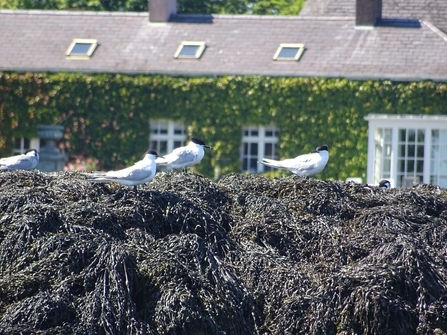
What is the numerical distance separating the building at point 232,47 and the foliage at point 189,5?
629 centimetres

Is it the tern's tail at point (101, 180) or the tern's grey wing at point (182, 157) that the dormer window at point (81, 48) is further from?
the tern's tail at point (101, 180)

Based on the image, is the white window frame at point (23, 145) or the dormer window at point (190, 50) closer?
the dormer window at point (190, 50)

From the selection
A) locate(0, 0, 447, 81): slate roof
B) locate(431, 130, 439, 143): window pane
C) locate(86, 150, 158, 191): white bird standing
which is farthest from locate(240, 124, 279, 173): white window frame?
locate(86, 150, 158, 191): white bird standing

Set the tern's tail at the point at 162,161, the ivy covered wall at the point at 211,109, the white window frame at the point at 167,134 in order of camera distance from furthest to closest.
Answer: the white window frame at the point at 167,134, the ivy covered wall at the point at 211,109, the tern's tail at the point at 162,161

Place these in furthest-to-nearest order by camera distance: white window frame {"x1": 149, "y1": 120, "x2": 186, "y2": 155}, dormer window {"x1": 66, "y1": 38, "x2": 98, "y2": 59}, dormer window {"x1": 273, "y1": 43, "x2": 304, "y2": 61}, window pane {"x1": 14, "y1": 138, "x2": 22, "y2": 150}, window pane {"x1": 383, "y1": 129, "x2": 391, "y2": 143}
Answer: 1. window pane {"x1": 14, "y1": 138, "x2": 22, "y2": 150}
2. dormer window {"x1": 66, "y1": 38, "x2": 98, "y2": 59}
3. white window frame {"x1": 149, "y1": 120, "x2": 186, "y2": 155}
4. dormer window {"x1": 273, "y1": 43, "x2": 304, "y2": 61}
5. window pane {"x1": 383, "y1": 129, "x2": 391, "y2": 143}

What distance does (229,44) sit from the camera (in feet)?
73.9

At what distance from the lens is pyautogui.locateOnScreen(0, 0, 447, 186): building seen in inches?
850

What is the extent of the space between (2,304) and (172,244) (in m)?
1.52

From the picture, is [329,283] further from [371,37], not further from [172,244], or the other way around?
[371,37]

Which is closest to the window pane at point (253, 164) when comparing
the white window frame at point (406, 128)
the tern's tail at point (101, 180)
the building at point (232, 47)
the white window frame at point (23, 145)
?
the building at point (232, 47)

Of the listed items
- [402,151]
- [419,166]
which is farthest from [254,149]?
[419,166]

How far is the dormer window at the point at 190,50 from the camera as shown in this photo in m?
22.2

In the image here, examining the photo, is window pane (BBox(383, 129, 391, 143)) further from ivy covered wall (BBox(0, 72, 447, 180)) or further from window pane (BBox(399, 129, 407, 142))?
ivy covered wall (BBox(0, 72, 447, 180))

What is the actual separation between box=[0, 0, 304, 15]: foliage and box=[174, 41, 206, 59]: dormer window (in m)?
7.58
